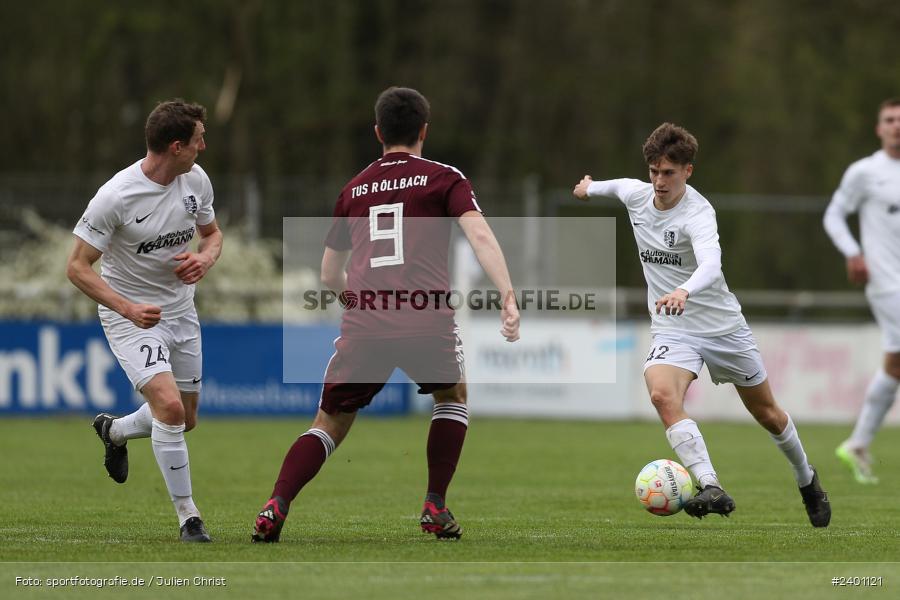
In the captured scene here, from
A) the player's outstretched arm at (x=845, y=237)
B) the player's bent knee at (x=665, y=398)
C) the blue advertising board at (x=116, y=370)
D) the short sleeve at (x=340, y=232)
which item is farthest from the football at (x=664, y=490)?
the blue advertising board at (x=116, y=370)

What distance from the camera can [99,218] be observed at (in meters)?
7.63

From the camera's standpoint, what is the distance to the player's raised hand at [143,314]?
7.50 metres

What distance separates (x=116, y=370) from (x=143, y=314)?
12215 millimetres

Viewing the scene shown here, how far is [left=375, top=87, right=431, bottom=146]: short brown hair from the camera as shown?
24.7 ft

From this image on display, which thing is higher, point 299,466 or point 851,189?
point 851,189

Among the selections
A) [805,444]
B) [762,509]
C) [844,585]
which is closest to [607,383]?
[805,444]

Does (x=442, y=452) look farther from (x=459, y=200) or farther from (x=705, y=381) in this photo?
(x=705, y=381)

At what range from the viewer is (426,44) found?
1367 inches

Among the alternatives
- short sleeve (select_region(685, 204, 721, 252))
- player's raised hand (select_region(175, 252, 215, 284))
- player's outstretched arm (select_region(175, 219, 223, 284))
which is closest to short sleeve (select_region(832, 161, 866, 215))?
short sleeve (select_region(685, 204, 721, 252))

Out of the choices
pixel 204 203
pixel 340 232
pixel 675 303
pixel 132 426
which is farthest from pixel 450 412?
pixel 132 426

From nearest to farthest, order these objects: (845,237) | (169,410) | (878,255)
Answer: (169,410), (845,237), (878,255)

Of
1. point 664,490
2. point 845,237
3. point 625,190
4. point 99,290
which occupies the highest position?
point 625,190

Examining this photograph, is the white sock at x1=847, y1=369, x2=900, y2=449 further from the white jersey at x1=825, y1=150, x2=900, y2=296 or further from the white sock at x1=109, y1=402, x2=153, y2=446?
the white sock at x1=109, y1=402, x2=153, y2=446

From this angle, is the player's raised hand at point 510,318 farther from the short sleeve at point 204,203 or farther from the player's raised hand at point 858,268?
the player's raised hand at point 858,268
